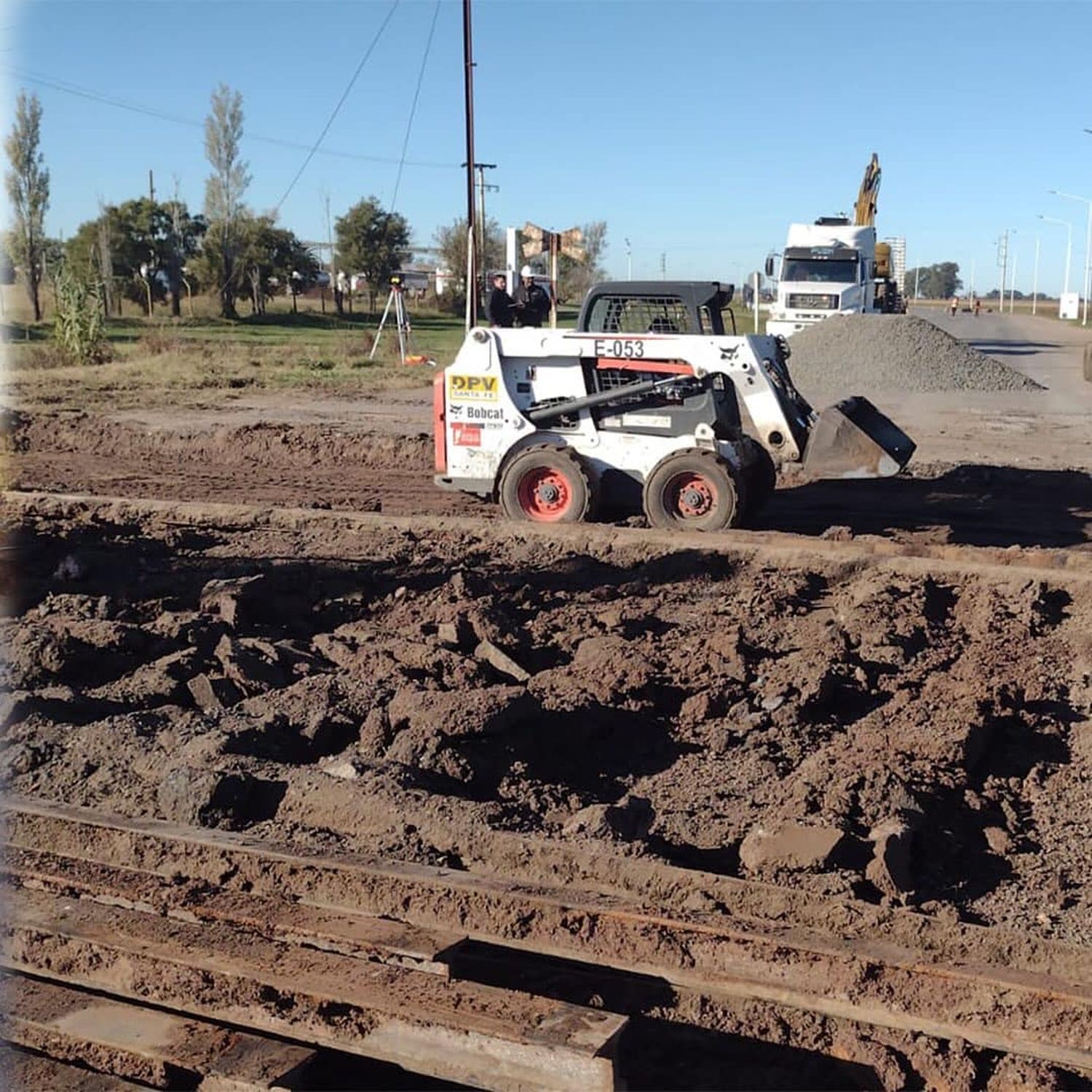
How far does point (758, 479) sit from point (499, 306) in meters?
2.82

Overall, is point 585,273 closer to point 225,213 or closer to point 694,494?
point 225,213

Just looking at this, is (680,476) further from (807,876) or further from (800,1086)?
(800,1086)

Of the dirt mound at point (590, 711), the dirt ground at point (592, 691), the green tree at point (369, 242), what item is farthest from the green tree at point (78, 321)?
the green tree at point (369, 242)

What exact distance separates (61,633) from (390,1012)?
14.5ft

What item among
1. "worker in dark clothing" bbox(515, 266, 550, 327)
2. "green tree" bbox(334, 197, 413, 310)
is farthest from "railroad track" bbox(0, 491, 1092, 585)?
"green tree" bbox(334, 197, 413, 310)

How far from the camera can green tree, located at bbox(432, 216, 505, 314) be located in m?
51.9

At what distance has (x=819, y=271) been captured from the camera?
105 ft

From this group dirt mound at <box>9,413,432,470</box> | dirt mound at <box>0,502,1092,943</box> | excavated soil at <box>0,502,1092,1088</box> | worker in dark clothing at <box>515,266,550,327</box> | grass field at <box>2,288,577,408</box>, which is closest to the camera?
excavated soil at <box>0,502,1092,1088</box>

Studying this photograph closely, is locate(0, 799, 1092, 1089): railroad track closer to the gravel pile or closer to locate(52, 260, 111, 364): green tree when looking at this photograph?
the gravel pile

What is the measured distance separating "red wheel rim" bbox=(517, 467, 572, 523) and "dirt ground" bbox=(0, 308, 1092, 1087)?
18.9 inches

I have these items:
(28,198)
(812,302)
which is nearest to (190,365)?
(28,198)

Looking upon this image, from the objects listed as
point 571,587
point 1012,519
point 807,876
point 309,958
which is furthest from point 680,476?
point 309,958

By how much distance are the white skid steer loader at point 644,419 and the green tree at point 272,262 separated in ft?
147

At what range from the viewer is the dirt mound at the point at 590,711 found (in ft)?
17.0
